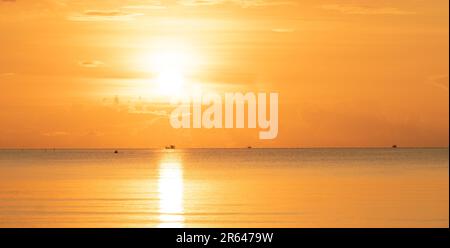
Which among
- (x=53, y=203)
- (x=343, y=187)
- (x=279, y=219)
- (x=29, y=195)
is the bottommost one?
(x=279, y=219)

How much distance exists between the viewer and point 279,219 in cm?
4506

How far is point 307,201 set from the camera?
185 feet

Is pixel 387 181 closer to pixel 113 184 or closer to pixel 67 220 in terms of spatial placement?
pixel 113 184

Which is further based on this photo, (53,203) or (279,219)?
(53,203)

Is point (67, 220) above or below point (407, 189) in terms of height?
below

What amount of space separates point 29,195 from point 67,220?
20070mm
